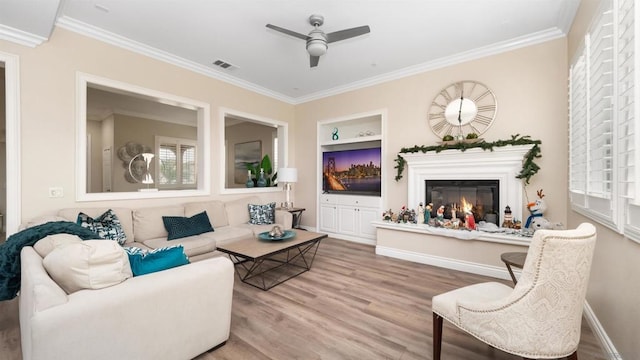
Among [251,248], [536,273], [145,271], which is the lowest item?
[251,248]

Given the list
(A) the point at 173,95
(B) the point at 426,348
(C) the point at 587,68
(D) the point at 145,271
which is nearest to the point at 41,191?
(A) the point at 173,95

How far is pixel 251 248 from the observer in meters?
2.88

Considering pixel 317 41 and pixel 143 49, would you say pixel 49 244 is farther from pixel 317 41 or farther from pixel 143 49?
pixel 143 49

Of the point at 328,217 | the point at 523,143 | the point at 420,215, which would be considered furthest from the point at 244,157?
the point at 523,143

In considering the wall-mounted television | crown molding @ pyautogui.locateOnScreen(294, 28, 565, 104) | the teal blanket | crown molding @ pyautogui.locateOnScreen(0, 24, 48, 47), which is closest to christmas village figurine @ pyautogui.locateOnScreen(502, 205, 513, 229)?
the wall-mounted television

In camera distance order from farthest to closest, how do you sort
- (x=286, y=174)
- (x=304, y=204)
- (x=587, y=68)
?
(x=304, y=204) → (x=286, y=174) → (x=587, y=68)

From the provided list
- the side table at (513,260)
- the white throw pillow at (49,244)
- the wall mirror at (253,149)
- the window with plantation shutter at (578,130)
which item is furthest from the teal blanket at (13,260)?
the window with plantation shutter at (578,130)

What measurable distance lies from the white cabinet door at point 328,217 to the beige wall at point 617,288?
3.57 metres

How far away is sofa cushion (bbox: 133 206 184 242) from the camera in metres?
3.24

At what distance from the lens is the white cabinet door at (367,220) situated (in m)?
4.65

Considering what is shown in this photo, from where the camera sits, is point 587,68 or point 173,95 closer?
point 587,68

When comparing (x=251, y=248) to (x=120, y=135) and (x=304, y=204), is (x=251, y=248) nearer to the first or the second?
(x=304, y=204)

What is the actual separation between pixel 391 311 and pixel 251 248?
61.3 inches

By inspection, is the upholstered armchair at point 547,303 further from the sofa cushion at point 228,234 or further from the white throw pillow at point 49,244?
the sofa cushion at point 228,234
